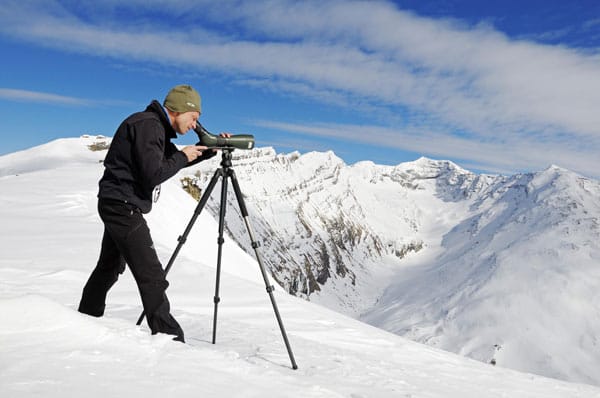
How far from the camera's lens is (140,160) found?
184 inches

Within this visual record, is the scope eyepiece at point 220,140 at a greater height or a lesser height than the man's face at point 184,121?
A: lesser

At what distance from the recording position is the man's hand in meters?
4.98

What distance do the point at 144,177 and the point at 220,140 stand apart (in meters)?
0.96

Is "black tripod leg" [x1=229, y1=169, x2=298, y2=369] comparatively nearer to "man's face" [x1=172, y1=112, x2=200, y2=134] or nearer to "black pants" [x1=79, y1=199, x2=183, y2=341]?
"man's face" [x1=172, y1=112, x2=200, y2=134]

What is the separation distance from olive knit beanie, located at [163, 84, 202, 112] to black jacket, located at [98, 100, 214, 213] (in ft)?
0.41

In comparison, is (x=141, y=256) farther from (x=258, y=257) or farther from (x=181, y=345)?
(x=258, y=257)

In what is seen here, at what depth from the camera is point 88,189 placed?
17844mm

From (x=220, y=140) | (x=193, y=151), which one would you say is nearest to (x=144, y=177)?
(x=193, y=151)

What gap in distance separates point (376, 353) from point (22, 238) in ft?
29.6

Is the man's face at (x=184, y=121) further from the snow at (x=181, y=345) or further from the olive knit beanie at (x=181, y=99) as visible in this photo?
the snow at (x=181, y=345)

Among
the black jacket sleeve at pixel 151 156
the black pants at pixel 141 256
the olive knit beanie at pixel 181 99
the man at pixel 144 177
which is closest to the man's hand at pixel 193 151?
A: the man at pixel 144 177

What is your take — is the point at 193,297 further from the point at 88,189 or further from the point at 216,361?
the point at 88,189

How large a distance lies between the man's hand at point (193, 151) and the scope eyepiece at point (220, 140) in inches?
3.0

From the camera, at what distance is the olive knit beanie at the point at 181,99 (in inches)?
198
